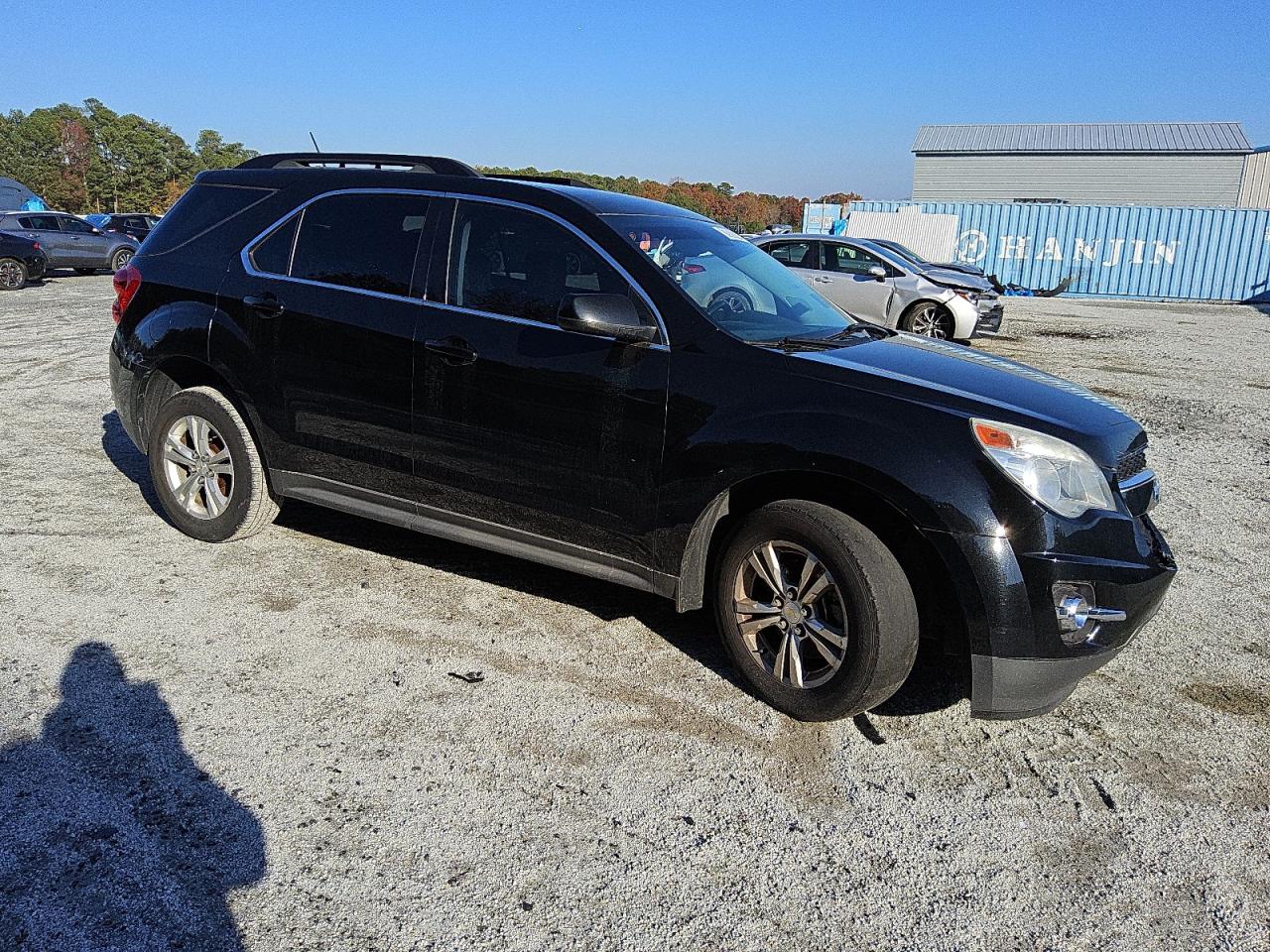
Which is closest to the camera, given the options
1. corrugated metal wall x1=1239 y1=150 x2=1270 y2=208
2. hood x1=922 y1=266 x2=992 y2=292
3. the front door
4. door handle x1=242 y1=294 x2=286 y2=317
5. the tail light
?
the front door

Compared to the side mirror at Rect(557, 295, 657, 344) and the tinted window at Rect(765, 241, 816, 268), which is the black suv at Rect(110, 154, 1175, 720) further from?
the tinted window at Rect(765, 241, 816, 268)

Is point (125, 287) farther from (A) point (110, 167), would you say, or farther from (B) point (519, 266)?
(A) point (110, 167)

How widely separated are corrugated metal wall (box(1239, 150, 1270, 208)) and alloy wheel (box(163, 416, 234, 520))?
54.2 metres

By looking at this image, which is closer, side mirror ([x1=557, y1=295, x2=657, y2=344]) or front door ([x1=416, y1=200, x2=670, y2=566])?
side mirror ([x1=557, y1=295, x2=657, y2=344])

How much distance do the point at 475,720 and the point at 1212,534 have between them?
191 inches

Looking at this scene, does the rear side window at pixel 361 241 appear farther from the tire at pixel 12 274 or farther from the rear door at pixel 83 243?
the rear door at pixel 83 243

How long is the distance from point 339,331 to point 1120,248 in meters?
32.4

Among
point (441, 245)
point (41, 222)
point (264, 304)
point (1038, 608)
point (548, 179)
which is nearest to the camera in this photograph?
point (1038, 608)

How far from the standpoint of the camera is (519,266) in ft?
13.6

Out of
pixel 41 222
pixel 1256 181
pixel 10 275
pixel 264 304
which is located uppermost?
pixel 1256 181

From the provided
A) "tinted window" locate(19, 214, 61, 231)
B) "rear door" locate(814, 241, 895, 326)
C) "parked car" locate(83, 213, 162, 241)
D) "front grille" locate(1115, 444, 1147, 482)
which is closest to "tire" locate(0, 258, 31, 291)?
"tinted window" locate(19, 214, 61, 231)

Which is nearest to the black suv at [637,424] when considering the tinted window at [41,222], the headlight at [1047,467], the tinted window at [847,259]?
the headlight at [1047,467]

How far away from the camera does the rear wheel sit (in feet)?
68.4

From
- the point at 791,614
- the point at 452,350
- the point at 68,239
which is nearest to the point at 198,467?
the point at 452,350
